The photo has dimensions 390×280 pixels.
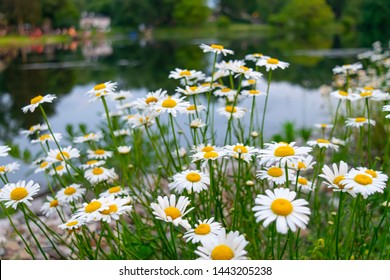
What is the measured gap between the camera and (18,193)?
2.90ft

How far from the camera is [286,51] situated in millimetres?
5230

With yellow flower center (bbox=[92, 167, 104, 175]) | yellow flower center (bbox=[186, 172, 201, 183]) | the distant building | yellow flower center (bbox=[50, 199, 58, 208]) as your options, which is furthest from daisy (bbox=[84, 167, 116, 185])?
the distant building

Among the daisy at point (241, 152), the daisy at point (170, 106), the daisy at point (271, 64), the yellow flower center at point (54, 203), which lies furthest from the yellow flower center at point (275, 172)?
the yellow flower center at point (54, 203)

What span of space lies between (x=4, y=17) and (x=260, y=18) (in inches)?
67.7

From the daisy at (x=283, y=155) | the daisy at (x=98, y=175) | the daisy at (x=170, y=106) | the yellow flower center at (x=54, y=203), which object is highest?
the daisy at (x=170, y=106)

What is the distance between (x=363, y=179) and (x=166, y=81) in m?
3.73

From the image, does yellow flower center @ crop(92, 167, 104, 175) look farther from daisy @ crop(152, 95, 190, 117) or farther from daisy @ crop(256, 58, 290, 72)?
daisy @ crop(256, 58, 290, 72)

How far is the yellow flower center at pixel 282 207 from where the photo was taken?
2.08 ft

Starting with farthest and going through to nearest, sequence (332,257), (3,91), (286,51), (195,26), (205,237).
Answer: (286,51) < (3,91) < (195,26) < (332,257) < (205,237)

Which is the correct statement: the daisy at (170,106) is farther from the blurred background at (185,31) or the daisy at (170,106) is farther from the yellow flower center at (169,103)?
the blurred background at (185,31)

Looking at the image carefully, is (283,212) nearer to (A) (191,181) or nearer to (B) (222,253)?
(B) (222,253)

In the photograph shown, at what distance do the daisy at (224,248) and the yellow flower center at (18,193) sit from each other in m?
0.41
